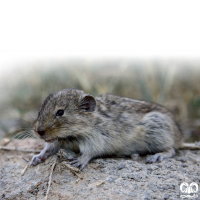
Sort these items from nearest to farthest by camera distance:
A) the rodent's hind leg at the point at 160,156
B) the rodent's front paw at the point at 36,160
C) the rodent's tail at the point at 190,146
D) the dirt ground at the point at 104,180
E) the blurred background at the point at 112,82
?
the dirt ground at the point at 104,180 < the rodent's front paw at the point at 36,160 < the rodent's hind leg at the point at 160,156 < the rodent's tail at the point at 190,146 < the blurred background at the point at 112,82

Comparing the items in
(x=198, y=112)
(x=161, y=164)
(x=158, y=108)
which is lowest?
(x=198, y=112)

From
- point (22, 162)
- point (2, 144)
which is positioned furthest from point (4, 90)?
point (22, 162)

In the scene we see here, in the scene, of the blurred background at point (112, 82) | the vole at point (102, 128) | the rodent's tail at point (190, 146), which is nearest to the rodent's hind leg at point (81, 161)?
the vole at point (102, 128)

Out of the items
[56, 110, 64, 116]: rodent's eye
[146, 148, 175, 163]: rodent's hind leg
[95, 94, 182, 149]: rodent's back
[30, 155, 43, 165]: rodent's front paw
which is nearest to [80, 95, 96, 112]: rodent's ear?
[95, 94, 182, 149]: rodent's back

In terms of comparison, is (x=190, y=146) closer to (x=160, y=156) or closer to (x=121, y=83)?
(x=160, y=156)

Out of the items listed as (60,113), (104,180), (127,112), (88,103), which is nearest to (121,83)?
(127,112)

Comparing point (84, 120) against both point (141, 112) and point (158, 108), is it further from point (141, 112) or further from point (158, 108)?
point (158, 108)

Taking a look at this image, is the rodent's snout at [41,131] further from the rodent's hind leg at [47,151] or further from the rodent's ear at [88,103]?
the rodent's ear at [88,103]
